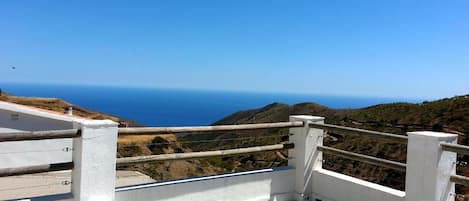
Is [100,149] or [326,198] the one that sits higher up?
[100,149]

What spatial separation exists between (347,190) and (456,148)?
1.42 meters

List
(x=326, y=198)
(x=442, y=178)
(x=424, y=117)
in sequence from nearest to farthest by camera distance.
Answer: (x=442, y=178) → (x=326, y=198) → (x=424, y=117)

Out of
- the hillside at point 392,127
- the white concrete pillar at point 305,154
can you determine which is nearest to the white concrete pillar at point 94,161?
the white concrete pillar at point 305,154

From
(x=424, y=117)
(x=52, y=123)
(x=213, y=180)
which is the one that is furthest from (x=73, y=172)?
(x=424, y=117)

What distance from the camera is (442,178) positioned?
4160 millimetres

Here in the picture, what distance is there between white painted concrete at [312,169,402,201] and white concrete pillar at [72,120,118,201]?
261 centimetres

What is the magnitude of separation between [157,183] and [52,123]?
6085 mm

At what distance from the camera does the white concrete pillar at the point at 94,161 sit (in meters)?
3.79

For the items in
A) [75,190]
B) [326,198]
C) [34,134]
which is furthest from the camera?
[326,198]

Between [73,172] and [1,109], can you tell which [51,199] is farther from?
[1,109]

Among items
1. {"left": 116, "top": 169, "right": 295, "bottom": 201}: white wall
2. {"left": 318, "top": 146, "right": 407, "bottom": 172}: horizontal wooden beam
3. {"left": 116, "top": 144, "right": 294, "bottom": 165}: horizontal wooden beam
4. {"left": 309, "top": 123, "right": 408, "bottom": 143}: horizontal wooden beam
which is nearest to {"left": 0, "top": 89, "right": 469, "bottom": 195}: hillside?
{"left": 318, "top": 146, "right": 407, "bottom": 172}: horizontal wooden beam

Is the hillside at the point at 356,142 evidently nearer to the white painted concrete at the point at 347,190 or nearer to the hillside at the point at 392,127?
the hillside at the point at 392,127

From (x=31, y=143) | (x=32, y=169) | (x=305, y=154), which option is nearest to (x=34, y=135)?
(x=32, y=169)

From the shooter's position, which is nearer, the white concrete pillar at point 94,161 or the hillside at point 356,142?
the white concrete pillar at point 94,161
